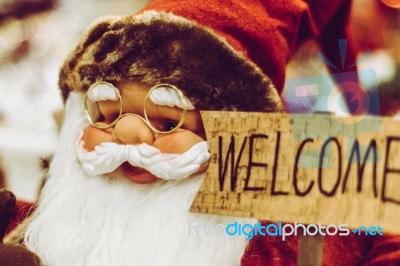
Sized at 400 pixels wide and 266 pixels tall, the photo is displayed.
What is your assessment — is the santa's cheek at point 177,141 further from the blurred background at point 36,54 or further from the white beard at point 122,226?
the blurred background at point 36,54

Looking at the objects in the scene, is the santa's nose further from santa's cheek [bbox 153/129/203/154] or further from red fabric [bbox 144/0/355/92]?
red fabric [bbox 144/0/355/92]

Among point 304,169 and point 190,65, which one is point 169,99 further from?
point 304,169

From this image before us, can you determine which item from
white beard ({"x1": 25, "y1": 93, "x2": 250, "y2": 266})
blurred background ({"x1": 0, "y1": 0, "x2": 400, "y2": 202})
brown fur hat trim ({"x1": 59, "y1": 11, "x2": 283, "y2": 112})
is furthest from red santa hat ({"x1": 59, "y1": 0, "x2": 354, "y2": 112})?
blurred background ({"x1": 0, "y1": 0, "x2": 400, "y2": 202})

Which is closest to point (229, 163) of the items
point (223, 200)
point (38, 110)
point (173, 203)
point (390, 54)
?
point (223, 200)

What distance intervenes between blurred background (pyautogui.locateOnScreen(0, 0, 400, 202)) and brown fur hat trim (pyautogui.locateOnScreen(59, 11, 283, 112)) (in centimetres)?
93

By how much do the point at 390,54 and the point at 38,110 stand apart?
1520 mm

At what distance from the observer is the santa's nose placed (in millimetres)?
620

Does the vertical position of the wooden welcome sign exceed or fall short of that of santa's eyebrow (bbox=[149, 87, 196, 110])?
it falls short

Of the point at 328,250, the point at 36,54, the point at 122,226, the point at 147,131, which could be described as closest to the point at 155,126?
the point at 147,131

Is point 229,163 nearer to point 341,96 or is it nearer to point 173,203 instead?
point 173,203

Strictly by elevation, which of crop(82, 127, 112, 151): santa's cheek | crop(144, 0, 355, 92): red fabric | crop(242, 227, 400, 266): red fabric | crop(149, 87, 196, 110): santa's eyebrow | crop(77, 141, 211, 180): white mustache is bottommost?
crop(242, 227, 400, 266): red fabric

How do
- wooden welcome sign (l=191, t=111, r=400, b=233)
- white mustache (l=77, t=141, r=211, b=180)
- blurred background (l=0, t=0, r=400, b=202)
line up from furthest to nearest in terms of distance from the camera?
blurred background (l=0, t=0, r=400, b=202) < white mustache (l=77, t=141, r=211, b=180) < wooden welcome sign (l=191, t=111, r=400, b=233)

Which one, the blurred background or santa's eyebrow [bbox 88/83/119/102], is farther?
the blurred background

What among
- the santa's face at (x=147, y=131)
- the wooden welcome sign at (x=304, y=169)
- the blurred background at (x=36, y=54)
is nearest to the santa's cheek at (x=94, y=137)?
the santa's face at (x=147, y=131)
